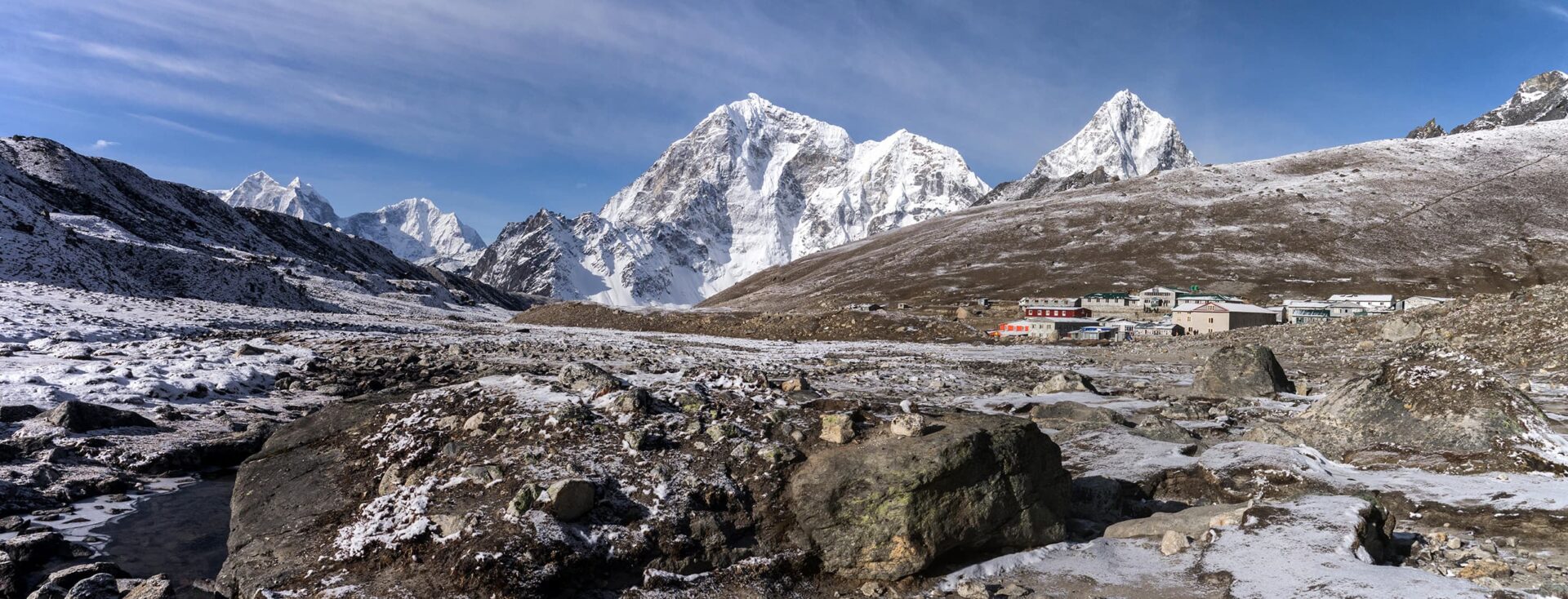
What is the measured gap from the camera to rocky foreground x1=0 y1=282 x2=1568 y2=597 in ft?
28.0

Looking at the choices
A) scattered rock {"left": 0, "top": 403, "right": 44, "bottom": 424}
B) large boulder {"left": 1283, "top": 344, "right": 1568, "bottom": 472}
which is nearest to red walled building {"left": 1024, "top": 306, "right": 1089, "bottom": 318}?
large boulder {"left": 1283, "top": 344, "right": 1568, "bottom": 472}

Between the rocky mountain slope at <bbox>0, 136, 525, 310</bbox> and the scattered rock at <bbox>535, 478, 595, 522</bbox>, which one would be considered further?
the rocky mountain slope at <bbox>0, 136, 525, 310</bbox>

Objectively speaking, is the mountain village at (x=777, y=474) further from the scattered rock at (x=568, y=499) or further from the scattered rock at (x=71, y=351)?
the scattered rock at (x=71, y=351)

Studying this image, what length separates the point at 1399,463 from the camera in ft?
39.5

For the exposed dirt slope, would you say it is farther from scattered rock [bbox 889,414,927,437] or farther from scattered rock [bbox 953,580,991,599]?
scattered rock [bbox 953,580,991,599]

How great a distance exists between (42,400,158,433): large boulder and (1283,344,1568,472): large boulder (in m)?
25.1

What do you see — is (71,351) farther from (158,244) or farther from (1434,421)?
(158,244)

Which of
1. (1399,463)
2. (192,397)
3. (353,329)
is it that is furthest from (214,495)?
(353,329)

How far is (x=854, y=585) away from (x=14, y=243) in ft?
226

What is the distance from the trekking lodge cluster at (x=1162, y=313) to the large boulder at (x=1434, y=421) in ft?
146

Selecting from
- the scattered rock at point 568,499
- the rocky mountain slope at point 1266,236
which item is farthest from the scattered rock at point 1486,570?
the rocky mountain slope at point 1266,236

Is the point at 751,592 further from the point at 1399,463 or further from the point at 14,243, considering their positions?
the point at 14,243

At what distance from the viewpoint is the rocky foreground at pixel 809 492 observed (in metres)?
8.52

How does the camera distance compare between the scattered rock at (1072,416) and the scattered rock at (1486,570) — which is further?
the scattered rock at (1072,416)
